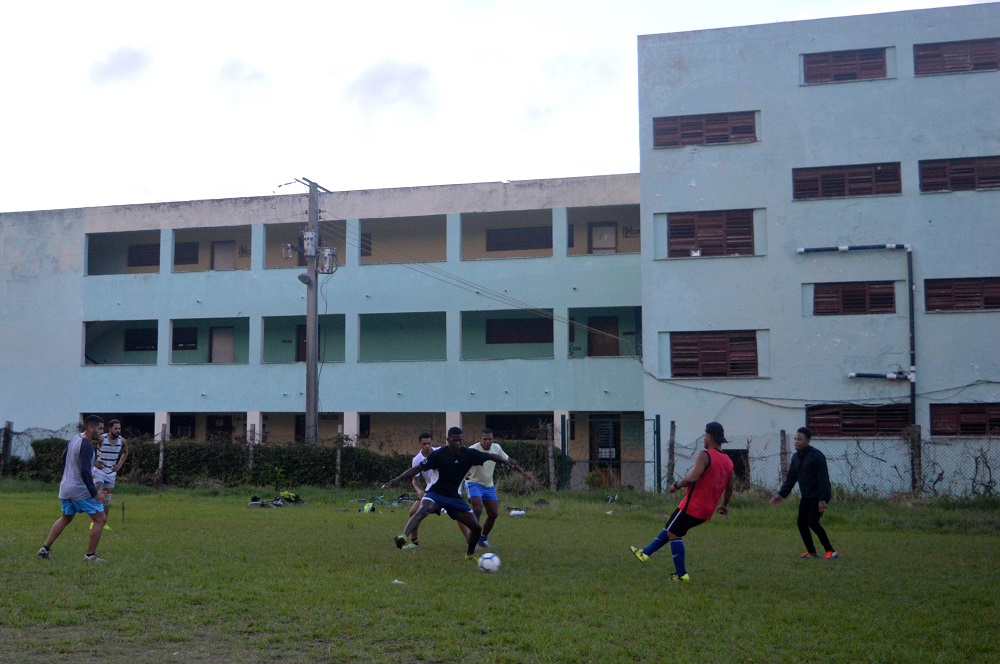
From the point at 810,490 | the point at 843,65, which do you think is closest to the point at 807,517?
the point at 810,490

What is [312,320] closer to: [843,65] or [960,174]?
[843,65]

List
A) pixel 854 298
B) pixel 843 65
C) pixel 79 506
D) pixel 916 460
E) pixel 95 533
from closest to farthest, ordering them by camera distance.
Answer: pixel 95 533, pixel 79 506, pixel 916 460, pixel 854 298, pixel 843 65

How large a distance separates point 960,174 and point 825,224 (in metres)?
4.10

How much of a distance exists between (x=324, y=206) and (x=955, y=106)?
69.5ft

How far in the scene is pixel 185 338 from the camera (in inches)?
1534

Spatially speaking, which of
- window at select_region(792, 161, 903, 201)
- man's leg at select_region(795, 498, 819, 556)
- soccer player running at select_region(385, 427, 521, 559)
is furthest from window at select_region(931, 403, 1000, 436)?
soccer player running at select_region(385, 427, 521, 559)

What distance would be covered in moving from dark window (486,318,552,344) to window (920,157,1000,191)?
13.1 meters

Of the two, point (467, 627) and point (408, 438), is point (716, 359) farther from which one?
point (467, 627)

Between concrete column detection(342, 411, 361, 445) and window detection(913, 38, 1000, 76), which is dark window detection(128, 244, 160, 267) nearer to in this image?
concrete column detection(342, 411, 361, 445)

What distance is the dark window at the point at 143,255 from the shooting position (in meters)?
39.9

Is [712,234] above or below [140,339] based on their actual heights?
above

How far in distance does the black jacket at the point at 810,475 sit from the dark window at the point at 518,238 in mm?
22645

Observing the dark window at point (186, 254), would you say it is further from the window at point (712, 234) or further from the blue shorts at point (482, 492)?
the blue shorts at point (482, 492)

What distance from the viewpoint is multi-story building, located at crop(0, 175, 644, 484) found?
33938 millimetres
